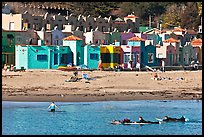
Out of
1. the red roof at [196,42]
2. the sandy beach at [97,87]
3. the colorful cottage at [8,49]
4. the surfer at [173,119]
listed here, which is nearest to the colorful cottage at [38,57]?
the colorful cottage at [8,49]

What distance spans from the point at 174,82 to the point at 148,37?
687 inches

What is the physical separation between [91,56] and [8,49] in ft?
19.4

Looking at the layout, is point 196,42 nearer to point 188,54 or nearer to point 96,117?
point 188,54

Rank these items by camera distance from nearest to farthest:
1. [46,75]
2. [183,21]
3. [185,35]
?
[46,75] < [185,35] < [183,21]

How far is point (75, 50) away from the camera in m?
51.2

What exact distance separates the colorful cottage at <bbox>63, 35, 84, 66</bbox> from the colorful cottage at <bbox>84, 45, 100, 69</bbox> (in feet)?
1.21

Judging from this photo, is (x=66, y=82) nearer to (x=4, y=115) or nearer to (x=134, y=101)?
(x=134, y=101)

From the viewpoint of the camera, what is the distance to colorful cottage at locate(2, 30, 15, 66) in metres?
A: 50.5

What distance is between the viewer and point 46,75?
4341cm

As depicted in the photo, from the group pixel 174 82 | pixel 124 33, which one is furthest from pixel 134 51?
pixel 174 82


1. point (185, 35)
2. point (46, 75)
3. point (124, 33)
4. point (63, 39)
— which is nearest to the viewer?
point (46, 75)

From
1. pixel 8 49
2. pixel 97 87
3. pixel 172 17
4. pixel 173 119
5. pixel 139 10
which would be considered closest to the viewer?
pixel 173 119

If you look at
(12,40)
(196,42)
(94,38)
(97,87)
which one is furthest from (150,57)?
(97,87)

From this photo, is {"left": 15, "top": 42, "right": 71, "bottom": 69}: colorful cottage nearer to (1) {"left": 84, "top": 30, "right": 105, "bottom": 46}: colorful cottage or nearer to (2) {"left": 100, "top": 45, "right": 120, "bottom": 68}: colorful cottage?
(2) {"left": 100, "top": 45, "right": 120, "bottom": 68}: colorful cottage
